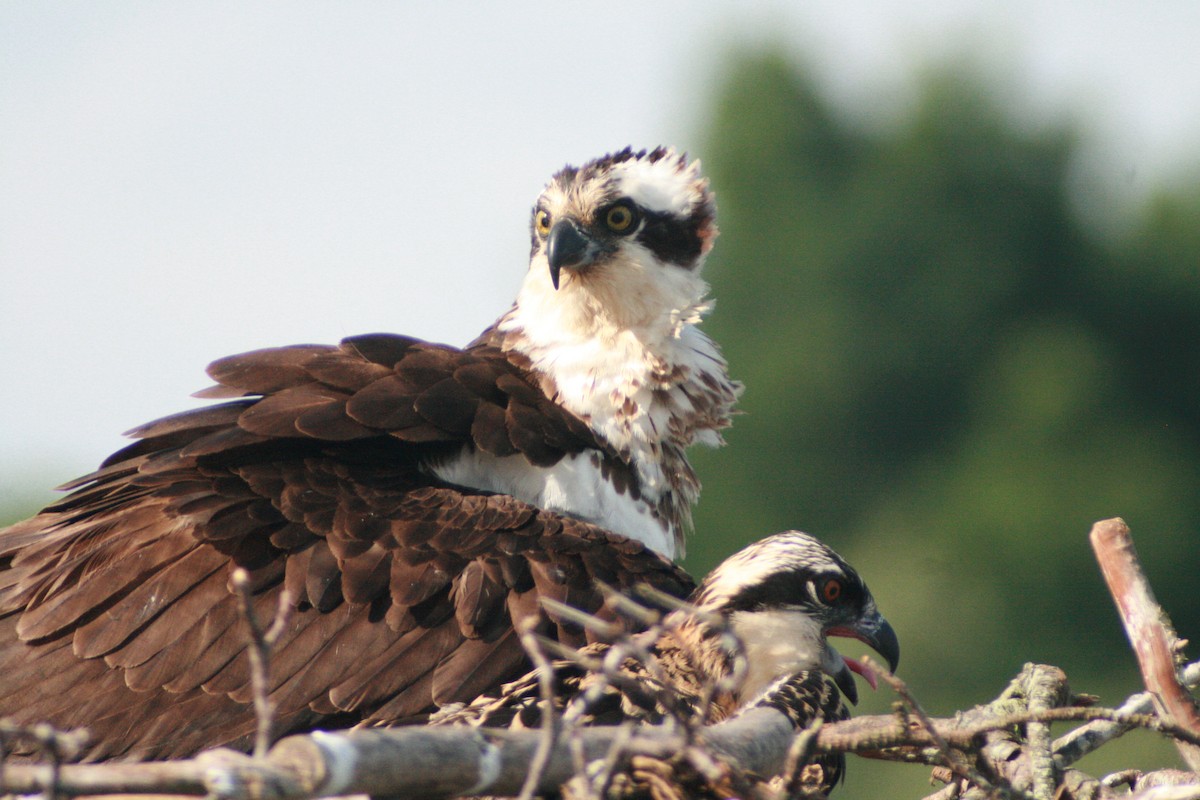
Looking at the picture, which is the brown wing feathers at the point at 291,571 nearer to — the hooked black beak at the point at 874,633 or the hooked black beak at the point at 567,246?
the hooked black beak at the point at 874,633

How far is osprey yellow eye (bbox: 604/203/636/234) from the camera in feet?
18.2

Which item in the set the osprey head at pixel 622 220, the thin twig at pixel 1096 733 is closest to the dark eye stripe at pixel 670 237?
the osprey head at pixel 622 220

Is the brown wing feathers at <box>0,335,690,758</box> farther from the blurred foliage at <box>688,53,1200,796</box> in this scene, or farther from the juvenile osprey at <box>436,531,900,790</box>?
the blurred foliage at <box>688,53,1200,796</box>

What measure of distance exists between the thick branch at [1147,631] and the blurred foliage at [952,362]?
16671mm

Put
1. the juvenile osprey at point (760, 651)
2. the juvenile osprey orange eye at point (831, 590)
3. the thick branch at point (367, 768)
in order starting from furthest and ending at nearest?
the juvenile osprey orange eye at point (831, 590) → the juvenile osprey at point (760, 651) → the thick branch at point (367, 768)

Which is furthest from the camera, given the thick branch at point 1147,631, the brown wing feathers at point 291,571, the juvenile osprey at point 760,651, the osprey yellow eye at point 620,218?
the osprey yellow eye at point 620,218

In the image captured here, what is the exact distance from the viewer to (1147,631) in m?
3.68

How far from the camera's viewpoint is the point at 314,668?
13.8 feet

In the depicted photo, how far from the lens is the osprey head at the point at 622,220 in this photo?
5449mm

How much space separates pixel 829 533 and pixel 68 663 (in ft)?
65.9

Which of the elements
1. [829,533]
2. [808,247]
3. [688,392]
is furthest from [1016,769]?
[808,247]

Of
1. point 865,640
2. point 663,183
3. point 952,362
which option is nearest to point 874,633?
point 865,640

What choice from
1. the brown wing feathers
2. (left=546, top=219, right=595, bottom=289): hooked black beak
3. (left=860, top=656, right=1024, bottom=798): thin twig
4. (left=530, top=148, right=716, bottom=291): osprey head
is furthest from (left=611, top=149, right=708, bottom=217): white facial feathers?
(left=860, top=656, right=1024, bottom=798): thin twig

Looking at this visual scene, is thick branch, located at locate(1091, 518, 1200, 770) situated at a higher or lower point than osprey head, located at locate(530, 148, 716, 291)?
lower
